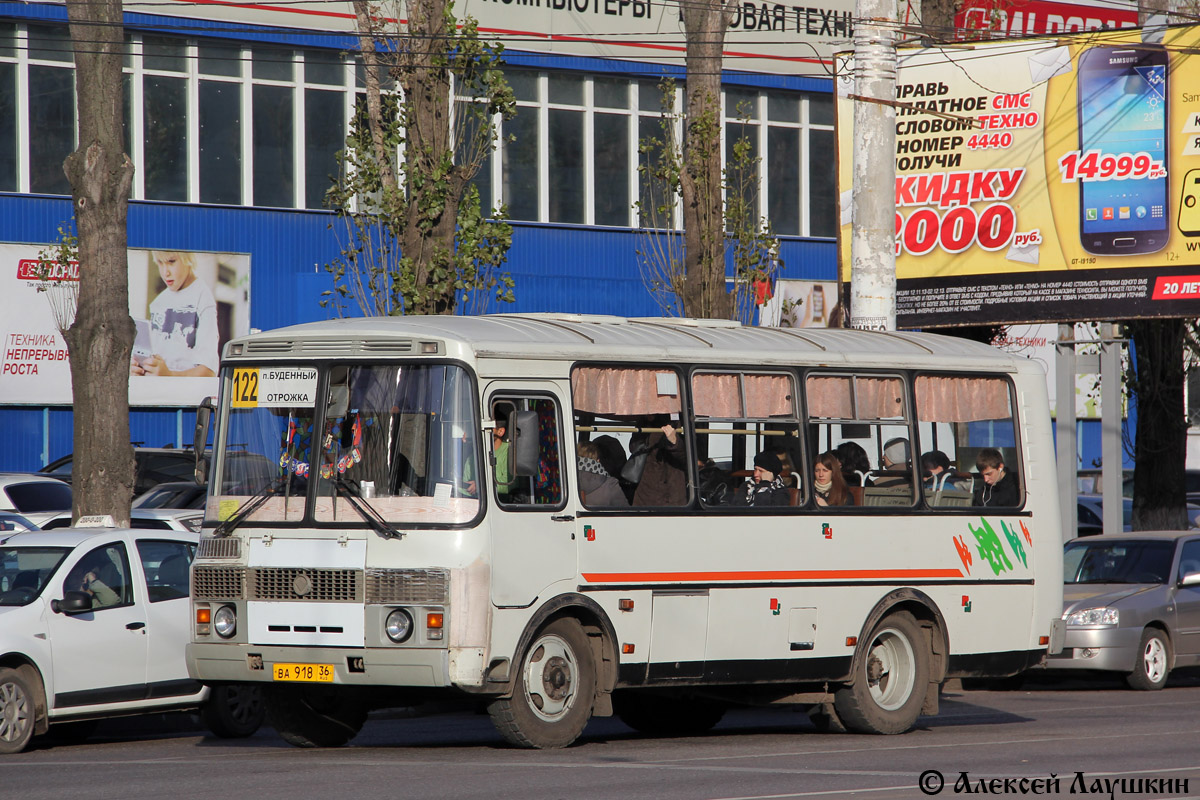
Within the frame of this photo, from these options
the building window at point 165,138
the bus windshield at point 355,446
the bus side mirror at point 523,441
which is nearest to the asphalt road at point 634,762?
the bus windshield at point 355,446

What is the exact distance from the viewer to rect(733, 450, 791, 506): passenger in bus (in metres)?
12.1

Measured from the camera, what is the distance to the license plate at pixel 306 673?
10.6m

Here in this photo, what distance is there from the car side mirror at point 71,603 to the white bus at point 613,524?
4.92 feet

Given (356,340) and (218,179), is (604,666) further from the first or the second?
(218,179)

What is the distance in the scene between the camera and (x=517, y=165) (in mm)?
37062

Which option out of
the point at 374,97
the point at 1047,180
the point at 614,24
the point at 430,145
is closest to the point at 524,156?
the point at 614,24

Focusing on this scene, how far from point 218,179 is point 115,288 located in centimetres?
1880

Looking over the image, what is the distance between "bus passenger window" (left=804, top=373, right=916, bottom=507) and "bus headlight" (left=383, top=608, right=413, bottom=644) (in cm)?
346

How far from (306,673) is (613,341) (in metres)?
2.92

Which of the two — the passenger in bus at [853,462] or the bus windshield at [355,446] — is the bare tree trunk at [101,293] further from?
the passenger in bus at [853,462]

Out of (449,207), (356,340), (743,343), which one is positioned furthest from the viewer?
(449,207)

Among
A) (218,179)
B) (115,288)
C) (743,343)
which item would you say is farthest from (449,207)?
(218,179)

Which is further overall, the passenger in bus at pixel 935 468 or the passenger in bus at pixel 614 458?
the passenger in bus at pixel 935 468

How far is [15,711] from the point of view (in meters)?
11.8
